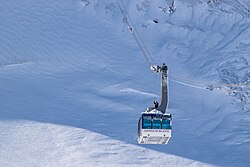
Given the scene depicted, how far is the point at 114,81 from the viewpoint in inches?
1809

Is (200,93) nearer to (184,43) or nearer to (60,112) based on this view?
(184,43)

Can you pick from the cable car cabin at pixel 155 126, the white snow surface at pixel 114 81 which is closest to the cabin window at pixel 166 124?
the cable car cabin at pixel 155 126

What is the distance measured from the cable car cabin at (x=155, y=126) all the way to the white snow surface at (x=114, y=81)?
378 inches

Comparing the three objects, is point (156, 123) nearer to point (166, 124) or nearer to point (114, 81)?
point (166, 124)

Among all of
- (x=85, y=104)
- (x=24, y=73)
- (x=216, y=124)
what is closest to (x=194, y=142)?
(x=216, y=124)

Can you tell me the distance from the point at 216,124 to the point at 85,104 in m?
6.33

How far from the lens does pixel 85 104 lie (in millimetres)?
44406

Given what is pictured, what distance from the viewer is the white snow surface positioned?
41875 millimetres

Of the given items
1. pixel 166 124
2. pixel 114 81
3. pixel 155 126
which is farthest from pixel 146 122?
pixel 114 81

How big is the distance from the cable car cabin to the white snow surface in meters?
9.60

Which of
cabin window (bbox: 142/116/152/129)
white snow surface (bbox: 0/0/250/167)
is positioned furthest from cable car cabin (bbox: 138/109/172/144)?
white snow surface (bbox: 0/0/250/167)

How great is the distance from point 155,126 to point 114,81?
47.6 ft

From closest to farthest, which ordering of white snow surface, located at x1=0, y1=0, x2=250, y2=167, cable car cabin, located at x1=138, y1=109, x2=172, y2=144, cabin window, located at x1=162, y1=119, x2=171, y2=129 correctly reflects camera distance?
cable car cabin, located at x1=138, y1=109, x2=172, y2=144
cabin window, located at x1=162, y1=119, x2=171, y2=129
white snow surface, located at x1=0, y1=0, x2=250, y2=167

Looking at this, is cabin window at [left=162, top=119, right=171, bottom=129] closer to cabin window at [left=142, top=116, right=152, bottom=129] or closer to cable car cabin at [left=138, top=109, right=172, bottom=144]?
cable car cabin at [left=138, top=109, right=172, bottom=144]
